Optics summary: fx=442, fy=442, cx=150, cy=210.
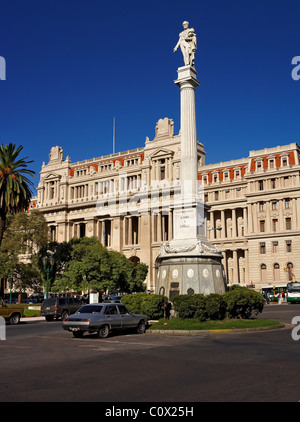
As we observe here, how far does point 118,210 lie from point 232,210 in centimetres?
2148

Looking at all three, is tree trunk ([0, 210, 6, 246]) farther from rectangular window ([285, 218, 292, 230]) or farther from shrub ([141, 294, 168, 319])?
rectangular window ([285, 218, 292, 230])

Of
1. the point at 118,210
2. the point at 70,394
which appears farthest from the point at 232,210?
the point at 70,394

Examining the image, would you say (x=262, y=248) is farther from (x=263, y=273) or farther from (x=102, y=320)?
(x=102, y=320)

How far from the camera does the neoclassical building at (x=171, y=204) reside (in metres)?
74.2

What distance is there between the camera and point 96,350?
15258 millimetres

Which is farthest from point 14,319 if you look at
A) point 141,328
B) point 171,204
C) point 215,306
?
point 171,204

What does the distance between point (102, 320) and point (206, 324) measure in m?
5.23

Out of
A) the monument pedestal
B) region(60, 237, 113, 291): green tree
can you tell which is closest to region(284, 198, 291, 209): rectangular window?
region(60, 237, 113, 291): green tree

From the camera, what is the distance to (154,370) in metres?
10.9

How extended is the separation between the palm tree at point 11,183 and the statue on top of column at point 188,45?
2185 cm

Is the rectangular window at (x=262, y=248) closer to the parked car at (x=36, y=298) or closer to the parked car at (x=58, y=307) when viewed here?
the parked car at (x=36, y=298)

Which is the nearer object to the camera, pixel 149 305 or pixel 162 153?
pixel 149 305

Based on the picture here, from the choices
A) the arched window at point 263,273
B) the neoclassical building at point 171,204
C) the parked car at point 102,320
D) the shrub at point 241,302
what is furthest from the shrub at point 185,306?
the arched window at point 263,273

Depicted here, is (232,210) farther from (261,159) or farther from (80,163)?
(80,163)
